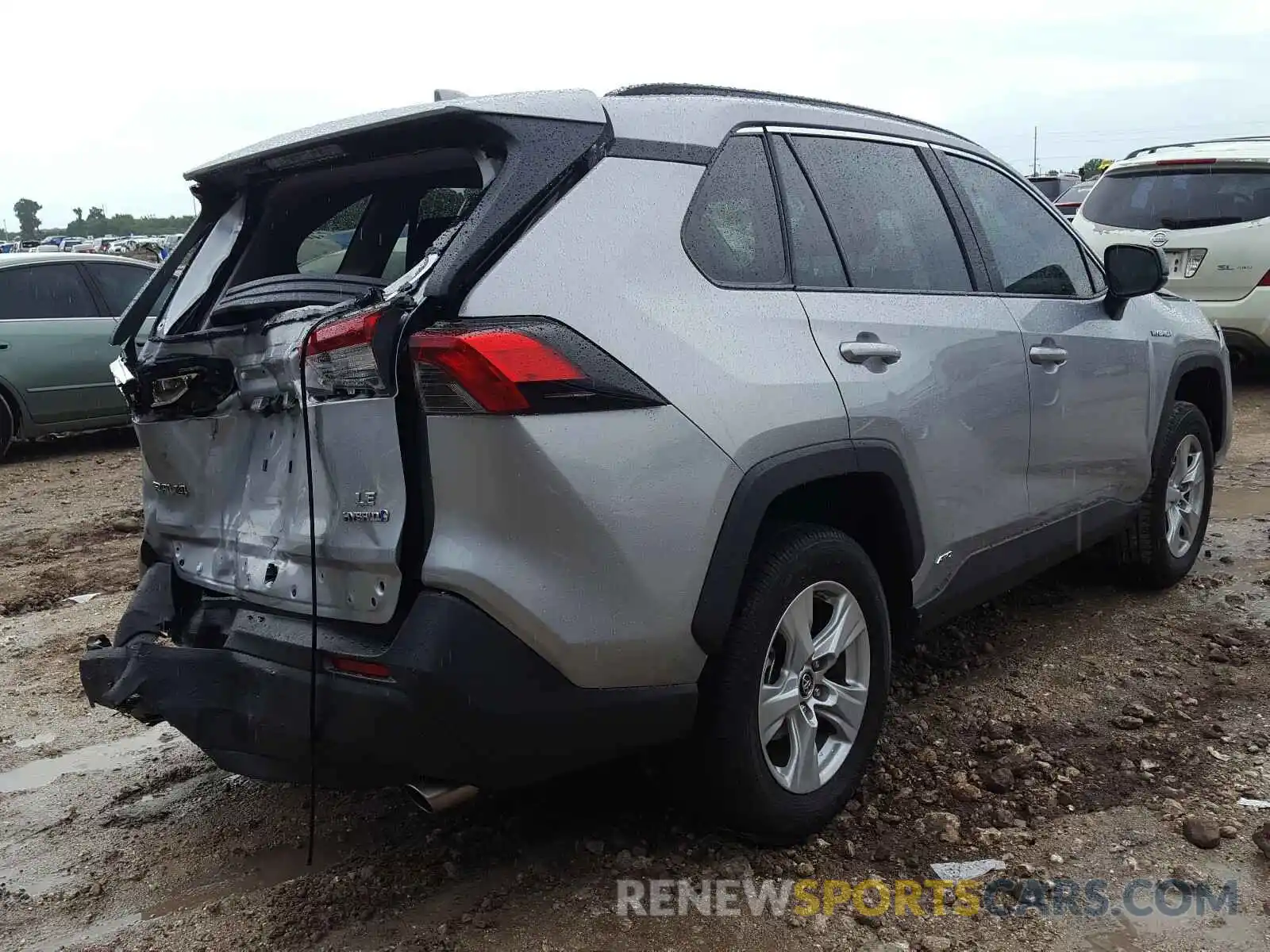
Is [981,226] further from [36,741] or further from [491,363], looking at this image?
[36,741]

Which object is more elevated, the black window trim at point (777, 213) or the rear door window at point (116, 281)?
the black window trim at point (777, 213)

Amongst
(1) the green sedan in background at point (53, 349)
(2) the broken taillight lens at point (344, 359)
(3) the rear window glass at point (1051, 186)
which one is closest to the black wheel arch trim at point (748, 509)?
(2) the broken taillight lens at point (344, 359)

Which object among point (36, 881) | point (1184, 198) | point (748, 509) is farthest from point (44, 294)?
point (1184, 198)

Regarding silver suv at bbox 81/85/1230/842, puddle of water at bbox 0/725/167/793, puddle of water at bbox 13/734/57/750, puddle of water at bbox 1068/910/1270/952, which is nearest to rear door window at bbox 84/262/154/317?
puddle of water at bbox 13/734/57/750

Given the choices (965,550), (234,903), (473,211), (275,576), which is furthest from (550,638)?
(965,550)

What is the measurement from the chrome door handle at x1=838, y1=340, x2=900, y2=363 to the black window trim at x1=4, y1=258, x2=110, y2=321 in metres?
7.90

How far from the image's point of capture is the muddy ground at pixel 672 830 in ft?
8.60

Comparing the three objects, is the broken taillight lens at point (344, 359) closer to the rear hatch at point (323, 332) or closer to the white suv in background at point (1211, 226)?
the rear hatch at point (323, 332)

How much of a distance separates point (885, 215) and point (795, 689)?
1393mm

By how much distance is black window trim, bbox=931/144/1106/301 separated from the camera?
3688 mm

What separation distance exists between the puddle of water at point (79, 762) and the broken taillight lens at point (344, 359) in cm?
184

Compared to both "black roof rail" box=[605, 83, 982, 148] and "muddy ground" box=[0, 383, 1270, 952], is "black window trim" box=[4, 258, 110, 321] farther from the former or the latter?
"black roof rail" box=[605, 83, 982, 148]

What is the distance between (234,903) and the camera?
280 cm

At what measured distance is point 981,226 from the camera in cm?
373
